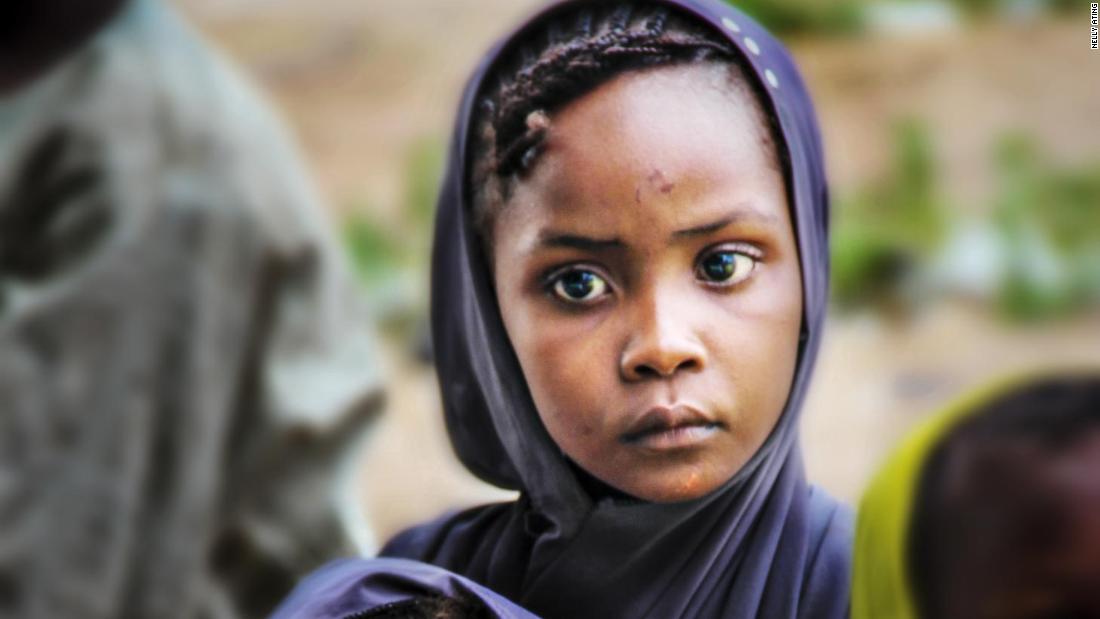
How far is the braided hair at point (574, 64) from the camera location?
60.1 inches

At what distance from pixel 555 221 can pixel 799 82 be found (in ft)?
0.93

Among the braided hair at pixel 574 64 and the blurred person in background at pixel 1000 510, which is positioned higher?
the braided hair at pixel 574 64

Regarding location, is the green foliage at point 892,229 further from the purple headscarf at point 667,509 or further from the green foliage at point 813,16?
the purple headscarf at point 667,509

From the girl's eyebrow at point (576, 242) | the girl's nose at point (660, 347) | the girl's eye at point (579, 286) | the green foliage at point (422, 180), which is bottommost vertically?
the girl's nose at point (660, 347)

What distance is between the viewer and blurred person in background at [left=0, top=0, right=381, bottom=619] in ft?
10.1

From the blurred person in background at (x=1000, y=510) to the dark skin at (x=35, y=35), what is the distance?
2352mm

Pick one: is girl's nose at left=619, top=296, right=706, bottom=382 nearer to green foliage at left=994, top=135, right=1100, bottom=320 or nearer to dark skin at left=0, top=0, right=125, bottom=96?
dark skin at left=0, top=0, right=125, bottom=96

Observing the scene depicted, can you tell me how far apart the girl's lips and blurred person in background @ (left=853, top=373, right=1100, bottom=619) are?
0.22 metres

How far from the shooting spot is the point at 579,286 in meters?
1.51

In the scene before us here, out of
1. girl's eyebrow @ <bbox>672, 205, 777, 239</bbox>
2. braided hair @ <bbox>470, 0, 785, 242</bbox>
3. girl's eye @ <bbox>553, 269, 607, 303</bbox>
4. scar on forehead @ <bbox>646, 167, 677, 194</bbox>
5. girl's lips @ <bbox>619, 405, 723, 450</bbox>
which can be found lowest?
girl's lips @ <bbox>619, 405, 723, 450</bbox>

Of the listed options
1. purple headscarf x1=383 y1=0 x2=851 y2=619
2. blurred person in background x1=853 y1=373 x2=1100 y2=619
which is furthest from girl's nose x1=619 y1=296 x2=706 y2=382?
blurred person in background x1=853 y1=373 x2=1100 y2=619

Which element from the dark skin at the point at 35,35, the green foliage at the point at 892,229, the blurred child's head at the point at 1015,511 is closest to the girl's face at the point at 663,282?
the blurred child's head at the point at 1015,511

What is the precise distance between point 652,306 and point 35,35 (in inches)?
82.8

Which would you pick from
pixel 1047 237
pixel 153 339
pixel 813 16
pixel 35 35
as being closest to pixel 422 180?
pixel 813 16
